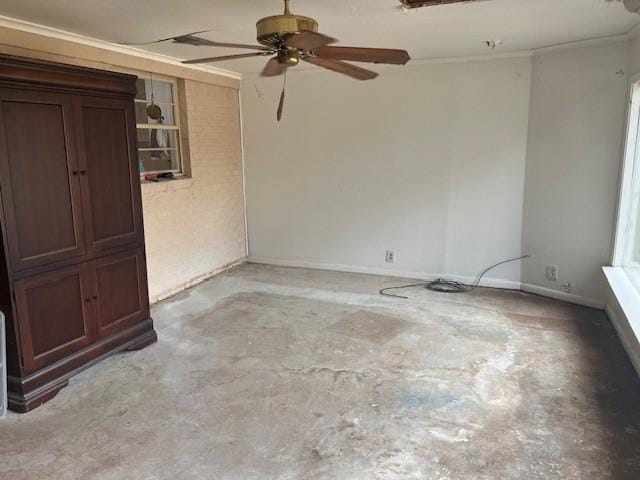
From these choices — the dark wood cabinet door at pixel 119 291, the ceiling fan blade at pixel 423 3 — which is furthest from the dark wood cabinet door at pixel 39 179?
the ceiling fan blade at pixel 423 3

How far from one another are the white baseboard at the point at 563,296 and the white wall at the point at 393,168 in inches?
6.9

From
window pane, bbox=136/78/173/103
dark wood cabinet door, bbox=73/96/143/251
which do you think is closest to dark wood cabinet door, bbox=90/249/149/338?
dark wood cabinet door, bbox=73/96/143/251

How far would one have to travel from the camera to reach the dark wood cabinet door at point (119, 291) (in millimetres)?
3131

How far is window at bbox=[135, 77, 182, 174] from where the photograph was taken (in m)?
4.35

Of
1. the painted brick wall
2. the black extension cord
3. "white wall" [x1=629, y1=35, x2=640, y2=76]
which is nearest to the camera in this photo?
"white wall" [x1=629, y1=35, x2=640, y2=76]

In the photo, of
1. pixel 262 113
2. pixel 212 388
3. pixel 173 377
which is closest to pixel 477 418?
pixel 212 388

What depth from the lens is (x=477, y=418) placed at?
254 centimetres

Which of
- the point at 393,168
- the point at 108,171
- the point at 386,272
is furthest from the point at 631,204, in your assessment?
the point at 108,171

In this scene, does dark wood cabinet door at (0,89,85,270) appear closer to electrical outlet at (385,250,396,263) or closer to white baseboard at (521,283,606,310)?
electrical outlet at (385,250,396,263)

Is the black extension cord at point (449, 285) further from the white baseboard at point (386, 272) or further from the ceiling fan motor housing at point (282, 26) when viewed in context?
the ceiling fan motor housing at point (282, 26)

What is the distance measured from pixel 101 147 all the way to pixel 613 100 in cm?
398

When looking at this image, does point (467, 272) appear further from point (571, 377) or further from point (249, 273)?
point (249, 273)

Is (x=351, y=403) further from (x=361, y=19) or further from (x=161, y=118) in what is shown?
(x=161, y=118)

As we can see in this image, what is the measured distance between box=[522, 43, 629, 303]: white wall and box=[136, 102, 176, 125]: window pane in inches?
138
